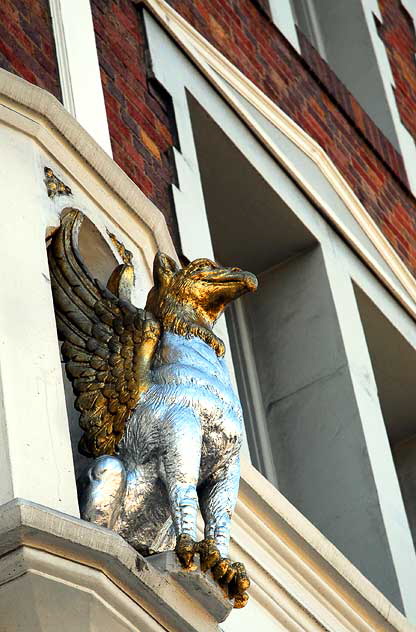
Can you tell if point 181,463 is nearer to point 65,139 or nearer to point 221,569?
point 221,569

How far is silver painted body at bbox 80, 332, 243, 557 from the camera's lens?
15.6ft

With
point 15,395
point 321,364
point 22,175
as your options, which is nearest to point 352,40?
point 321,364

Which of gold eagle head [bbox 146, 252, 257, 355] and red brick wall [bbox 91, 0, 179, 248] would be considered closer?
gold eagle head [bbox 146, 252, 257, 355]

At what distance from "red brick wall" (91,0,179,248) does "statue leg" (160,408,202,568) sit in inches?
71.8

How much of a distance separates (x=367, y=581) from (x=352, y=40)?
4186 millimetres

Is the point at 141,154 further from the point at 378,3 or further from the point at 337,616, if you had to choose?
the point at 378,3

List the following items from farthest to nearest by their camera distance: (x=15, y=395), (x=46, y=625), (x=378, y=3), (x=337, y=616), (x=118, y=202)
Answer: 1. (x=378, y=3)
2. (x=337, y=616)
3. (x=118, y=202)
4. (x=15, y=395)
5. (x=46, y=625)

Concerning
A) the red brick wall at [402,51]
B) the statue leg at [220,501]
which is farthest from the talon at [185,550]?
the red brick wall at [402,51]

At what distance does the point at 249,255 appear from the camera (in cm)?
806

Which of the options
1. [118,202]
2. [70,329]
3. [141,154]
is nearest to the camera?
[70,329]

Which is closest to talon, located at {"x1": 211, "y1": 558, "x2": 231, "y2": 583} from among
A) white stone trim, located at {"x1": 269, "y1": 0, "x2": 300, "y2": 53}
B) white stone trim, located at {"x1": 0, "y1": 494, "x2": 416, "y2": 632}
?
white stone trim, located at {"x1": 0, "y1": 494, "x2": 416, "y2": 632}

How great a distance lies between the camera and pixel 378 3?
414 inches

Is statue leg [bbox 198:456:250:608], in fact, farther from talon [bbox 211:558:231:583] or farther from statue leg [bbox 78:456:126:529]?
statue leg [bbox 78:456:126:529]

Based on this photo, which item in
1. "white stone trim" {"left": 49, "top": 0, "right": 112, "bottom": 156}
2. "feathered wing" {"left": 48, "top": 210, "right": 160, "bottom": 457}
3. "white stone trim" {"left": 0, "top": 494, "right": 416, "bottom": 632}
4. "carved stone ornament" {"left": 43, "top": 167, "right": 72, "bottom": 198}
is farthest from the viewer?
"white stone trim" {"left": 49, "top": 0, "right": 112, "bottom": 156}
